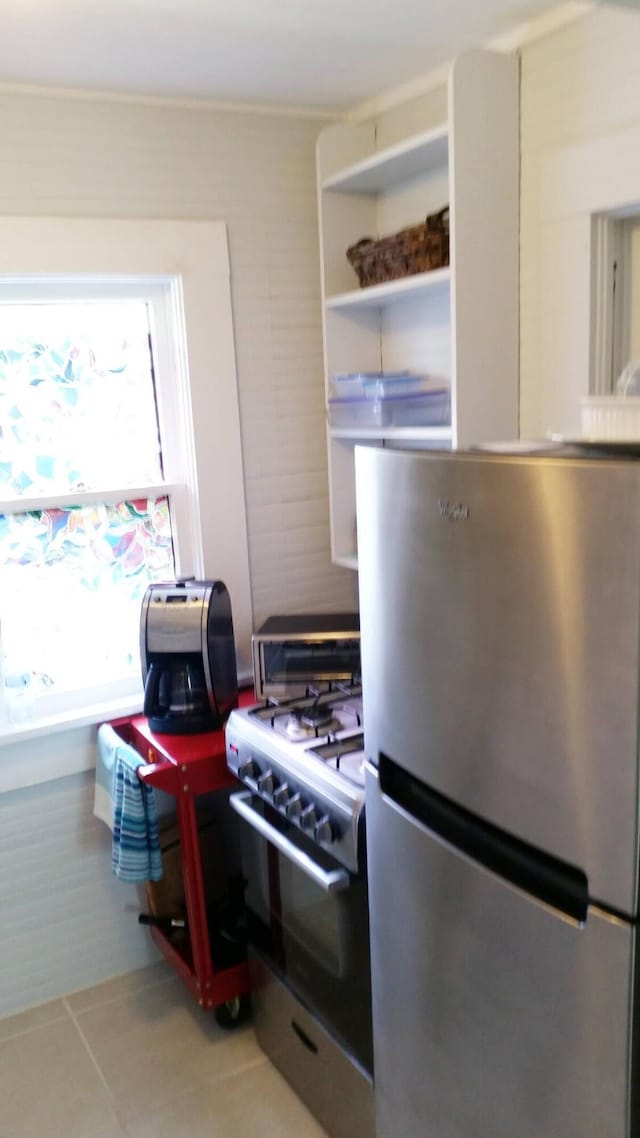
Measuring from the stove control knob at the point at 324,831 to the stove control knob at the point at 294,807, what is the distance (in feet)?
0.20

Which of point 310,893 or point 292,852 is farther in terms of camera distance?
point 310,893

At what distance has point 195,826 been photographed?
6.97ft

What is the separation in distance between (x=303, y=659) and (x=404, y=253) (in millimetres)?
1007

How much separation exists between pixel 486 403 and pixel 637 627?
41.3 inches

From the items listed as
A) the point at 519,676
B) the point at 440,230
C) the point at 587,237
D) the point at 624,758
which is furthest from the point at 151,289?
the point at 624,758

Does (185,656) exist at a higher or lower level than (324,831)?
higher

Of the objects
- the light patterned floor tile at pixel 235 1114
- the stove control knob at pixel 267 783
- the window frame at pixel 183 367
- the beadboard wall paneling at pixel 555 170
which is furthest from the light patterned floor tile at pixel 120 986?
the beadboard wall paneling at pixel 555 170

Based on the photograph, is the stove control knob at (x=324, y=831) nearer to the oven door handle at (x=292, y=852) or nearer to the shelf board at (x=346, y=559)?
the oven door handle at (x=292, y=852)

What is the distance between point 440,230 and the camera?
198cm

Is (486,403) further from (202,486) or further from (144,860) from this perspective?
(144,860)

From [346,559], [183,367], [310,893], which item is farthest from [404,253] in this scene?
[310,893]

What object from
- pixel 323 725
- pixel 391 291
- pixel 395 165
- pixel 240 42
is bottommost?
pixel 323 725

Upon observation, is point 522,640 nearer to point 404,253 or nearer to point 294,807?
point 294,807

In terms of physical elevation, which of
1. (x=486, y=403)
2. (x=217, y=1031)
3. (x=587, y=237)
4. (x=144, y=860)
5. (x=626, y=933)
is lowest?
(x=217, y=1031)
